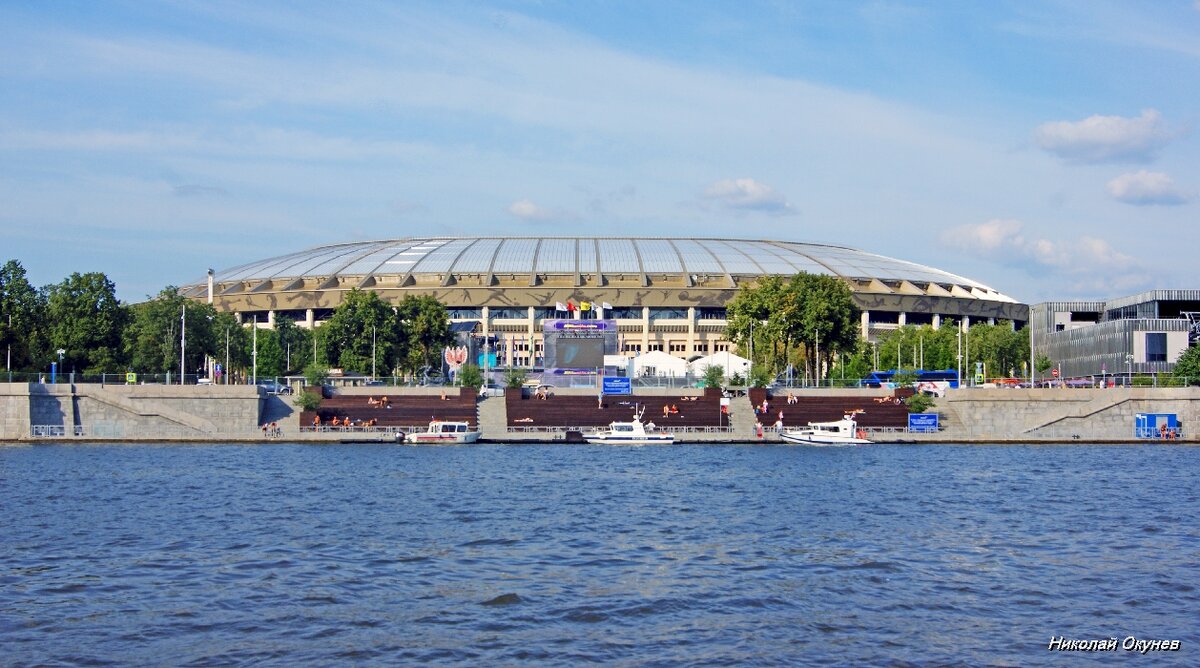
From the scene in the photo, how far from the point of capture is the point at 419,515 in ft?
125

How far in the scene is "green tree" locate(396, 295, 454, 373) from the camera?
102 metres

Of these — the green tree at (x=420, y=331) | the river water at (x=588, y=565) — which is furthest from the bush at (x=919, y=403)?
the green tree at (x=420, y=331)

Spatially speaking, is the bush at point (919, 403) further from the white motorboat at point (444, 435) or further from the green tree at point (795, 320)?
the white motorboat at point (444, 435)

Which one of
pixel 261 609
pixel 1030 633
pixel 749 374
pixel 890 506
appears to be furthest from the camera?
pixel 749 374

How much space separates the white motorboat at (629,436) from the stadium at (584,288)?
137 ft

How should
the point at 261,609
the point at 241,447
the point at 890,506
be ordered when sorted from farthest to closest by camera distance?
1. the point at 241,447
2. the point at 890,506
3. the point at 261,609

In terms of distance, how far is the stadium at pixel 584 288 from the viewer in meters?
120

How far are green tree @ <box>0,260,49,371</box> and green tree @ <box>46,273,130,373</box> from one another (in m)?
0.85

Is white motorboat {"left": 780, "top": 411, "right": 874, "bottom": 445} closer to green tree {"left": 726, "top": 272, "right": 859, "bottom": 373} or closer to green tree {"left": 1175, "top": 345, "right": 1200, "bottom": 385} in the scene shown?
green tree {"left": 726, "top": 272, "right": 859, "bottom": 373}

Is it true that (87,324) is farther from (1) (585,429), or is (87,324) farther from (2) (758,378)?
(2) (758,378)

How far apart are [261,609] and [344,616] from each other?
1.71 meters

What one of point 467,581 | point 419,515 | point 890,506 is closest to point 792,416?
point 890,506

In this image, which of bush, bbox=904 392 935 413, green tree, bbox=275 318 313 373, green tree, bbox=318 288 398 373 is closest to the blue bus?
bush, bbox=904 392 935 413

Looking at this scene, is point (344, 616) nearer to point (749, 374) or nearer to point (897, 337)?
point (749, 374)
